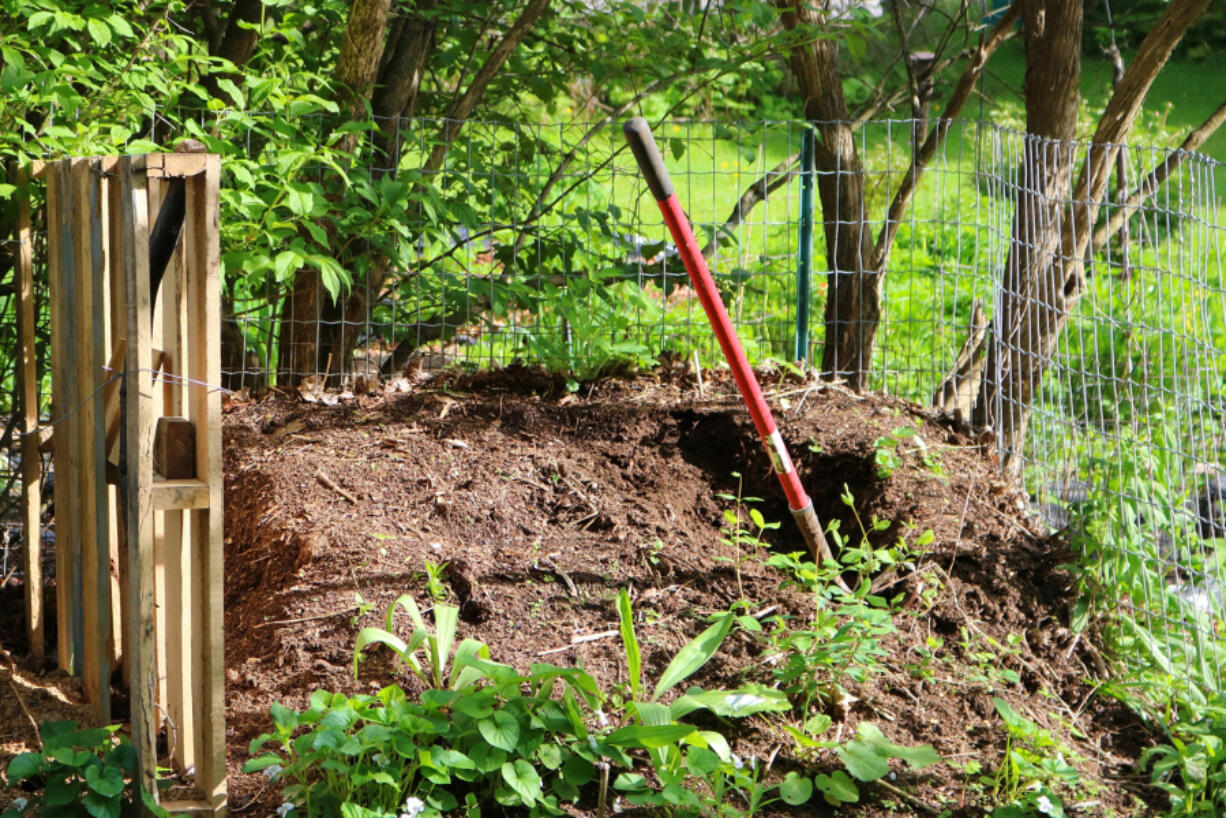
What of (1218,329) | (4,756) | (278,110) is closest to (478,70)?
(278,110)

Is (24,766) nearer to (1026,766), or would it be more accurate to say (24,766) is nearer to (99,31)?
(99,31)

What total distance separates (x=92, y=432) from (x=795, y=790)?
1925 mm

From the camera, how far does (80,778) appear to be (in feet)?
7.99

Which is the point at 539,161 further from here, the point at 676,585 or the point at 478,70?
the point at 676,585

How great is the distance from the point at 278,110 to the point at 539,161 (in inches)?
61.7

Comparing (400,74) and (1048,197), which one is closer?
(1048,197)

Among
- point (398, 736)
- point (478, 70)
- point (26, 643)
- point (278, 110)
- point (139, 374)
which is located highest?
point (478, 70)

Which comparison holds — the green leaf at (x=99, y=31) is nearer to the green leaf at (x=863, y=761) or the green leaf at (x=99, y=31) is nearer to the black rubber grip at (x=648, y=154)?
the black rubber grip at (x=648, y=154)

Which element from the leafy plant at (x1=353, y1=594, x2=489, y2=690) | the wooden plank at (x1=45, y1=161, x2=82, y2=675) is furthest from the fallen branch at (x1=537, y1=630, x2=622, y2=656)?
the wooden plank at (x1=45, y1=161, x2=82, y2=675)

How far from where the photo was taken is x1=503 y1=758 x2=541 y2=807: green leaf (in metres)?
2.34

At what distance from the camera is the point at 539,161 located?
17.0 ft

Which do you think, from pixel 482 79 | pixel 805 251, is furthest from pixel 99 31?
pixel 805 251

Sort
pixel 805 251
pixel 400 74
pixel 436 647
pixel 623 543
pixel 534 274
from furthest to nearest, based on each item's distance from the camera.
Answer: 1. pixel 805 251
2. pixel 400 74
3. pixel 534 274
4. pixel 623 543
5. pixel 436 647

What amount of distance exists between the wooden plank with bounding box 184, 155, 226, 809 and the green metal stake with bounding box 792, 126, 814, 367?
3148mm
